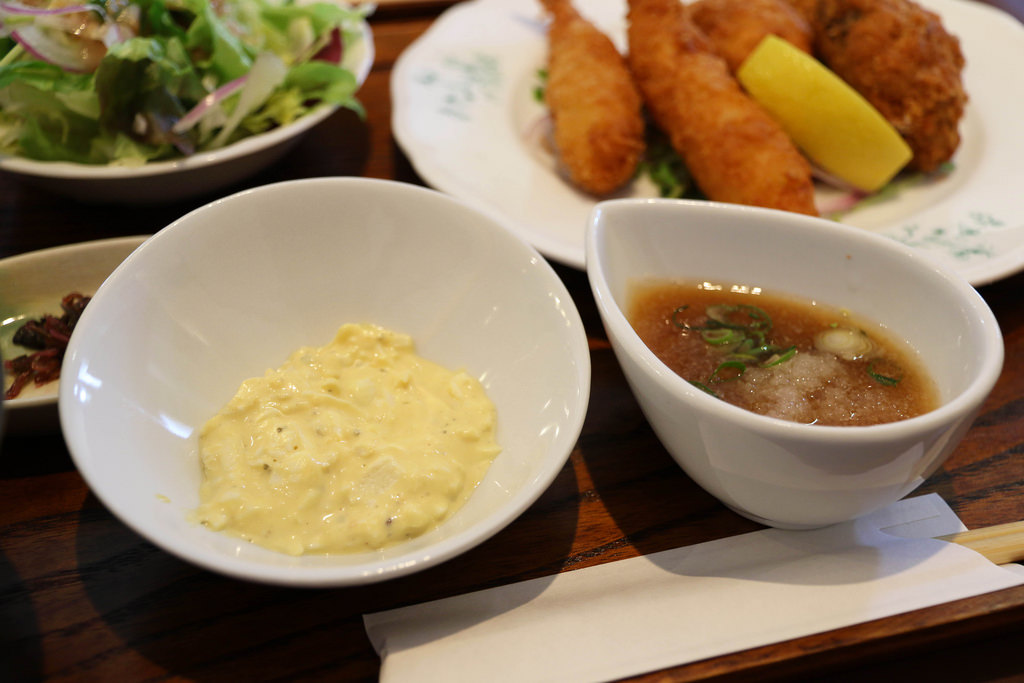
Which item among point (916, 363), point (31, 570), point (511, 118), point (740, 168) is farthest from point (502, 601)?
point (511, 118)

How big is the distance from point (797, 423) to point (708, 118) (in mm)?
1349

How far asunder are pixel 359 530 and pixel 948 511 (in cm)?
100

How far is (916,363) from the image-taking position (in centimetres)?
Answer: 130

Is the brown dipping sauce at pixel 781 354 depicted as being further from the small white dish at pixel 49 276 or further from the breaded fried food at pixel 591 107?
the small white dish at pixel 49 276

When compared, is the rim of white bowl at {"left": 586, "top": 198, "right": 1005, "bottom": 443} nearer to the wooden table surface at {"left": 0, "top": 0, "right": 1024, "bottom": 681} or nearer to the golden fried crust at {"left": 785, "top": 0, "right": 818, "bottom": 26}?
the wooden table surface at {"left": 0, "top": 0, "right": 1024, "bottom": 681}

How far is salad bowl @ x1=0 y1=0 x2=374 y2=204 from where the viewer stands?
5.31ft

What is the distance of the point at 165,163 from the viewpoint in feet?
5.60

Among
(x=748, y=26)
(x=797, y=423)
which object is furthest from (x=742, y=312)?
(x=748, y=26)

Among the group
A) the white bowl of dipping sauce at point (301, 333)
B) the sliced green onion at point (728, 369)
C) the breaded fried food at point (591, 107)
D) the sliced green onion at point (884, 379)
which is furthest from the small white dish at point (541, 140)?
the sliced green onion at point (884, 379)

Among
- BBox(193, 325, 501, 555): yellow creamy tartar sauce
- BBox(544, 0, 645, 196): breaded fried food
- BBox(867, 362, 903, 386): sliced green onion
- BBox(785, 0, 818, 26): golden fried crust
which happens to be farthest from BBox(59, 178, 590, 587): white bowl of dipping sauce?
BBox(785, 0, 818, 26): golden fried crust

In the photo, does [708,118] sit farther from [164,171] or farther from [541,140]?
[164,171]

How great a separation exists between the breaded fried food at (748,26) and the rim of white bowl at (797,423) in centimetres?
123

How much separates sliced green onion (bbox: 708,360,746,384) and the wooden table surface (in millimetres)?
172

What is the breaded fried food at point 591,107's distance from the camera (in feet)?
6.87
